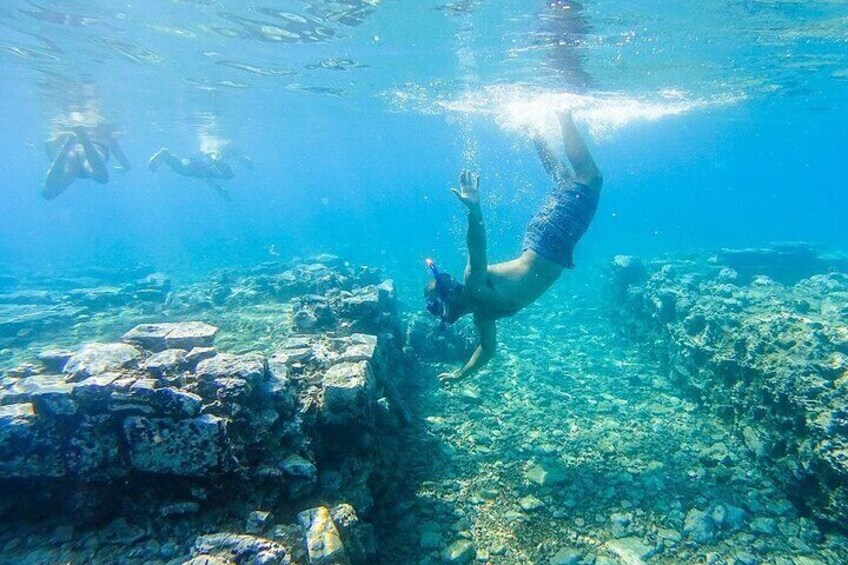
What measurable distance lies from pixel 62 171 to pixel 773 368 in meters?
25.9

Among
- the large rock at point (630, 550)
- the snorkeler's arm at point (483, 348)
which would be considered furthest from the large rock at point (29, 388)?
the large rock at point (630, 550)

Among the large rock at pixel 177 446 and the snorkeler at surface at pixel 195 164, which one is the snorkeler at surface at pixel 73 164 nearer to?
the snorkeler at surface at pixel 195 164

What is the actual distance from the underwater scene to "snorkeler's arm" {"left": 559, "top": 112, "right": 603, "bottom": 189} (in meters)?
0.06

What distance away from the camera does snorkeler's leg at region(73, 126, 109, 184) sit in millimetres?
19733

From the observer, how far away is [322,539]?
3510 millimetres

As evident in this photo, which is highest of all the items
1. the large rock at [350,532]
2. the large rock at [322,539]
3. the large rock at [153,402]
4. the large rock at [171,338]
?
the large rock at [153,402]

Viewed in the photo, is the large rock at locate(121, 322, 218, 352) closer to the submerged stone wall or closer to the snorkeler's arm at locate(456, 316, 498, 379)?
the snorkeler's arm at locate(456, 316, 498, 379)

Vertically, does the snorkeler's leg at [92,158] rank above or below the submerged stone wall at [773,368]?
above

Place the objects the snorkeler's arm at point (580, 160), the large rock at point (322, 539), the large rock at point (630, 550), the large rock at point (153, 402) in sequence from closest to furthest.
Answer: the large rock at point (322, 539) < the large rock at point (153, 402) < the large rock at point (630, 550) < the snorkeler's arm at point (580, 160)

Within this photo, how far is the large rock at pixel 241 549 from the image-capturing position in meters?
3.23

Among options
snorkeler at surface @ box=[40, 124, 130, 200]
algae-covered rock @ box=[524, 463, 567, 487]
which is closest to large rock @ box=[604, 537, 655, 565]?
algae-covered rock @ box=[524, 463, 567, 487]

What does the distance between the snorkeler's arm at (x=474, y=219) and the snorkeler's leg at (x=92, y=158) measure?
809 inches

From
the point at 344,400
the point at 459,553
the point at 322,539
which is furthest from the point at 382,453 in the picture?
the point at 322,539

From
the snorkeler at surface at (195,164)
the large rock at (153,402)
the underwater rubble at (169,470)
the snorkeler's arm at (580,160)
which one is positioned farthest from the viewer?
the snorkeler at surface at (195,164)
